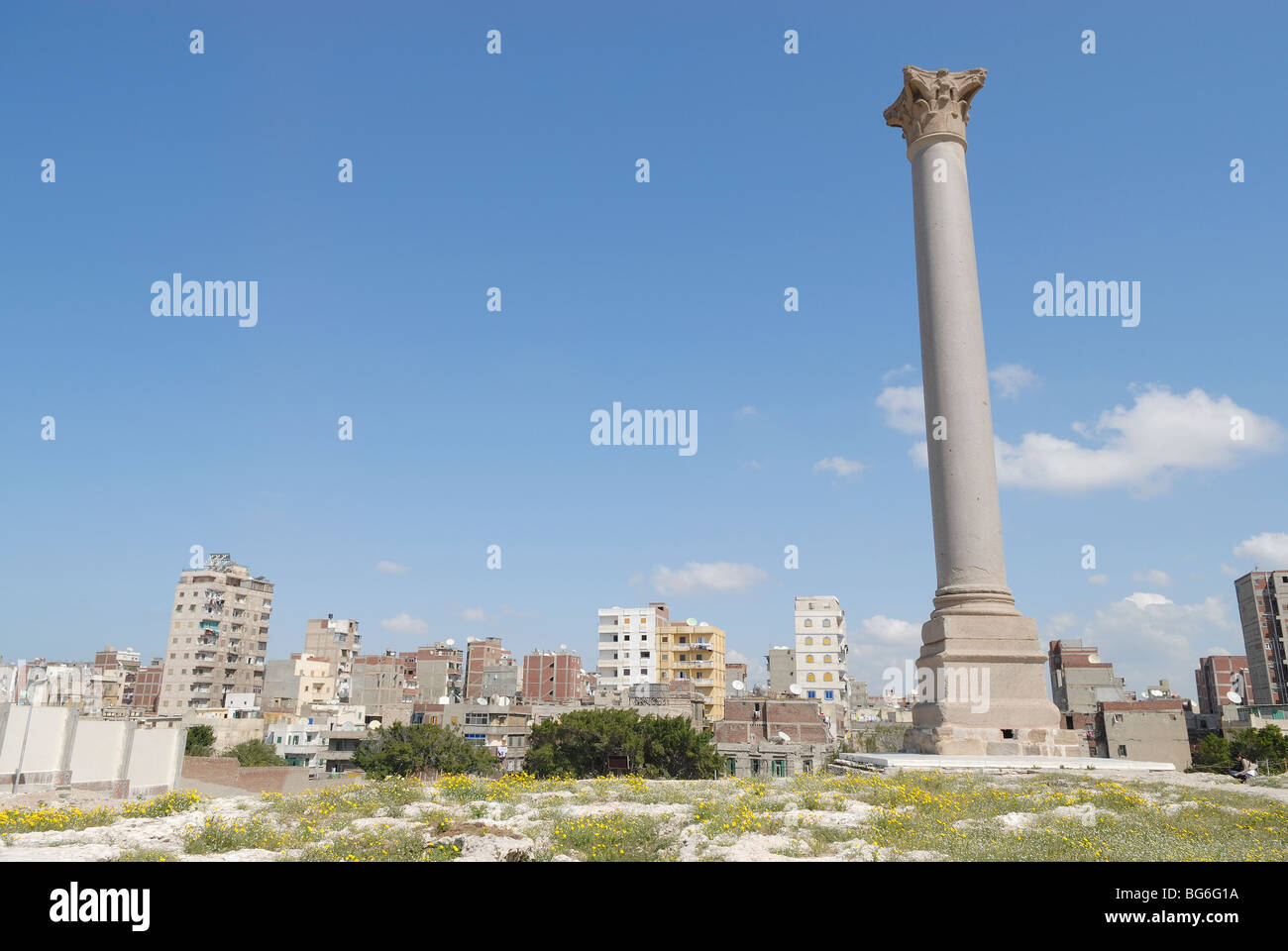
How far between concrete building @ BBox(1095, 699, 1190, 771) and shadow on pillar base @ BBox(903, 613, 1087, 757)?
4865 cm

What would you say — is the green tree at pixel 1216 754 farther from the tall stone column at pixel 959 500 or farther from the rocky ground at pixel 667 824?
the rocky ground at pixel 667 824

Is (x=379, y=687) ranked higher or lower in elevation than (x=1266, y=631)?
lower

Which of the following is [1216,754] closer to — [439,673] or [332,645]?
[439,673]

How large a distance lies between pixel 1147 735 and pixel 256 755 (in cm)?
6185

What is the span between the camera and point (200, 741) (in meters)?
62.1

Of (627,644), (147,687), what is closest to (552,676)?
(627,644)

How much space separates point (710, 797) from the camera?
491 inches

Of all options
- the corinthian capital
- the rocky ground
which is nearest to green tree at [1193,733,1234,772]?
the corinthian capital

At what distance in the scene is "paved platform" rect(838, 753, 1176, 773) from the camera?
17.1m

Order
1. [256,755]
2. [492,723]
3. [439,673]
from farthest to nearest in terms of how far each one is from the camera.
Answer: [439,673] → [492,723] → [256,755]

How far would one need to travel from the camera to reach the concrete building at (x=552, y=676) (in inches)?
3548

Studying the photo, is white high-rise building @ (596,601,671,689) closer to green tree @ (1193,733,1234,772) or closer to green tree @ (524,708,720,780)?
green tree @ (524,708,720,780)

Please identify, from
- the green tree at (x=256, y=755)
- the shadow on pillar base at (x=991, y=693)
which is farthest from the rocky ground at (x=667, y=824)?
the green tree at (x=256, y=755)
